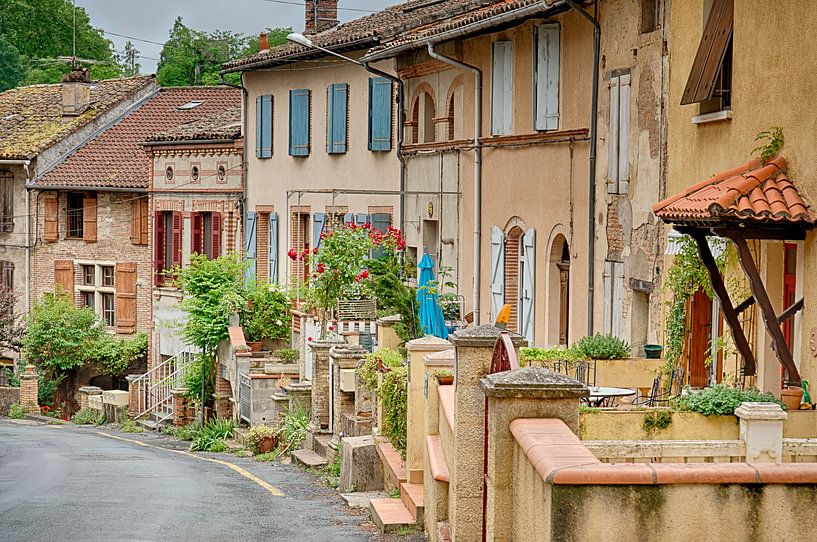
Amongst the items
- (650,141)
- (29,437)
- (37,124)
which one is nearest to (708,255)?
(650,141)

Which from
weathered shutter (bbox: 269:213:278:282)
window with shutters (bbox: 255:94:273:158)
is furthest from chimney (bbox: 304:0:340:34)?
weathered shutter (bbox: 269:213:278:282)

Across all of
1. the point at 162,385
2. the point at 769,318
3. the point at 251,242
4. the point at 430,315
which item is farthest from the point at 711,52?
the point at 162,385

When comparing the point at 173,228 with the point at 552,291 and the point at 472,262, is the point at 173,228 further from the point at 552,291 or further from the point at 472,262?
the point at 552,291

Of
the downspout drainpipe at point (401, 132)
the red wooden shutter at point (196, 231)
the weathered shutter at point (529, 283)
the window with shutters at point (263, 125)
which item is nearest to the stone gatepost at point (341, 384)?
the weathered shutter at point (529, 283)

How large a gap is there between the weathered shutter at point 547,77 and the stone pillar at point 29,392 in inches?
874

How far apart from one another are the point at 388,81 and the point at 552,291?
29.5 feet

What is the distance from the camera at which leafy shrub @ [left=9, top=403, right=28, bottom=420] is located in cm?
3803

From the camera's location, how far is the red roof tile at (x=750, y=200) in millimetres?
10961

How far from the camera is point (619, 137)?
18.2m

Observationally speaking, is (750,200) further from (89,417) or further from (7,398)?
(7,398)

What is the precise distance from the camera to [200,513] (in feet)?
49.0

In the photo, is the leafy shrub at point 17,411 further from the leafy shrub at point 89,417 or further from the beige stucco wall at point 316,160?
the beige stucco wall at point 316,160

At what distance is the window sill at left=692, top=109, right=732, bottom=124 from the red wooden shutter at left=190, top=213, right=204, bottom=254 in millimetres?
24462

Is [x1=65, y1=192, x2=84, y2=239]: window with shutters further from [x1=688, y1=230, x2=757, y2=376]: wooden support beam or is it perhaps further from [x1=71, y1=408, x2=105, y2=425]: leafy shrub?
[x1=688, y1=230, x2=757, y2=376]: wooden support beam
